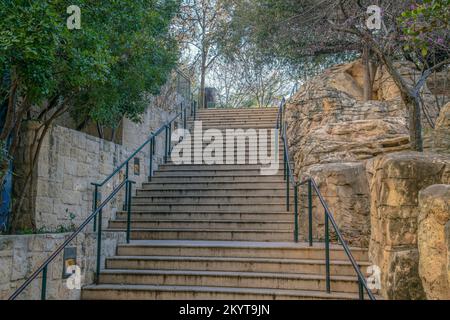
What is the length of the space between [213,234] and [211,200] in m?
1.36

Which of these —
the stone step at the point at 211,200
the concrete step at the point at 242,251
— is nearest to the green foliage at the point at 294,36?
the stone step at the point at 211,200

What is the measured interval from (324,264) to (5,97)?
4.58m

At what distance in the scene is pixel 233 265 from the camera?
6.14 metres

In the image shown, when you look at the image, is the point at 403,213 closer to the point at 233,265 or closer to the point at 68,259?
the point at 233,265

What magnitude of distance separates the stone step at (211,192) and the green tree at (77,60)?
1.56 m

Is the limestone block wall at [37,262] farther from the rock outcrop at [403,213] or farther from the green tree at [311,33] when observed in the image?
the green tree at [311,33]

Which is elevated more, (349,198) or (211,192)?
(211,192)

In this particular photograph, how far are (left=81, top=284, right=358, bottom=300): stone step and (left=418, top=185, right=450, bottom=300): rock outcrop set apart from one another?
120cm

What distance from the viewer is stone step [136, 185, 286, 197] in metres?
9.05

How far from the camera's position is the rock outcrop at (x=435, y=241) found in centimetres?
401

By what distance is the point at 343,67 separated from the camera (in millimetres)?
14484

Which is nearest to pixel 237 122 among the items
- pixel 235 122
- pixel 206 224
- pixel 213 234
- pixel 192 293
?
pixel 235 122
